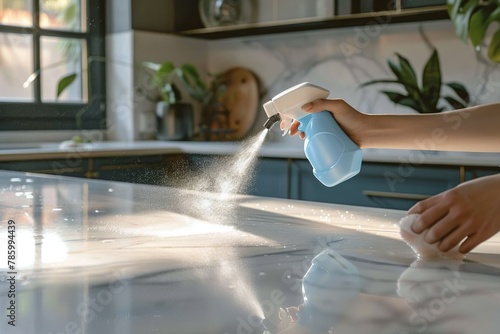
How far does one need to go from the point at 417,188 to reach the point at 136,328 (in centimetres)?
189

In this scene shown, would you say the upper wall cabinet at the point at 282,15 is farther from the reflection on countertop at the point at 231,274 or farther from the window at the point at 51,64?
the reflection on countertop at the point at 231,274

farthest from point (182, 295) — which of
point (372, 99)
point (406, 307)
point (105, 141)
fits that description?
point (105, 141)

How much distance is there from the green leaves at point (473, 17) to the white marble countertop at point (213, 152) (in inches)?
16.2

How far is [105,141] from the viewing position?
3311 mm

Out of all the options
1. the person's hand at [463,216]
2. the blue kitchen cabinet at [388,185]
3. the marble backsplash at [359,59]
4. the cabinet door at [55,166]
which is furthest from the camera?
the marble backsplash at [359,59]

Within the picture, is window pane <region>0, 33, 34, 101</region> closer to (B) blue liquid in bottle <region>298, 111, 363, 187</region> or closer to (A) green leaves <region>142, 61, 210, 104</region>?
(A) green leaves <region>142, 61, 210, 104</region>

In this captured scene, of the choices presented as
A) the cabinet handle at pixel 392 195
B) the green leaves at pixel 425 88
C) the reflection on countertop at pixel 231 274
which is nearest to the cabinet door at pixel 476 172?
the cabinet handle at pixel 392 195

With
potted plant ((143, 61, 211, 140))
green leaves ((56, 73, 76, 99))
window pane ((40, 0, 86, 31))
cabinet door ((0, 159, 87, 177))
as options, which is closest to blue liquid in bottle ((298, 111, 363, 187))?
cabinet door ((0, 159, 87, 177))

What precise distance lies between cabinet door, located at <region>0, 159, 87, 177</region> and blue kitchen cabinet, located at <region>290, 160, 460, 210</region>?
895 mm

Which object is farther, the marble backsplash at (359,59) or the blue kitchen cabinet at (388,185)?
the marble backsplash at (359,59)

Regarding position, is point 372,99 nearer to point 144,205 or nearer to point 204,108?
point 204,108

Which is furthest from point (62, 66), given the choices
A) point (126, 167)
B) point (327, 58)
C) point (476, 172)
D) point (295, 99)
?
point (295, 99)

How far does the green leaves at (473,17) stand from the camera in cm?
221

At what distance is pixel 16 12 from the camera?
303 cm
